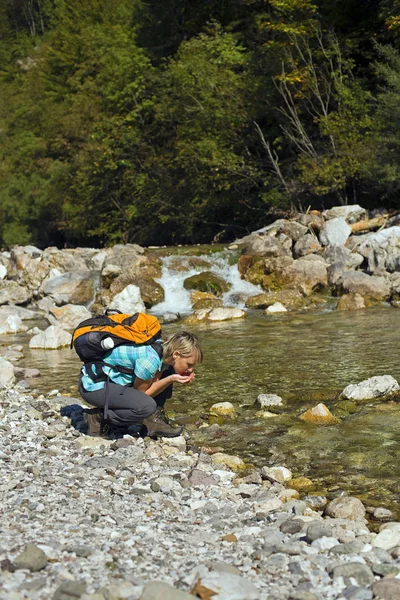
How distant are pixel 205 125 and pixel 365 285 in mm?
15474

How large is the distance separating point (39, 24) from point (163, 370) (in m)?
78.8

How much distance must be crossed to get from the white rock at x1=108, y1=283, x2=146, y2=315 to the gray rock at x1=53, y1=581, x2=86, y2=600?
50.3ft

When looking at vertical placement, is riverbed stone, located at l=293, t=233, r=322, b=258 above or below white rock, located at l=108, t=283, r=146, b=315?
above

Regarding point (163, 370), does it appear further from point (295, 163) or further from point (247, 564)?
point (295, 163)

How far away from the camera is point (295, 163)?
27719 mm

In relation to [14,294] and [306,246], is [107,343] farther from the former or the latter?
[14,294]

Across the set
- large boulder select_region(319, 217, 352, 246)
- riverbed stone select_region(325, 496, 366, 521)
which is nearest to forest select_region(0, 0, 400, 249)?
large boulder select_region(319, 217, 352, 246)

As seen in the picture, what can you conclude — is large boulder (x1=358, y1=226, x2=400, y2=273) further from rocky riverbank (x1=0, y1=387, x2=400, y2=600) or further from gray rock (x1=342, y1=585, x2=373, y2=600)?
gray rock (x1=342, y1=585, x2=373, y2=600)

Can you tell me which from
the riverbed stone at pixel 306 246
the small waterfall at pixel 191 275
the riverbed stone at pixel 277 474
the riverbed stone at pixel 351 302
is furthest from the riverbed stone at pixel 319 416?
the riverbed stone at pixel 306 246

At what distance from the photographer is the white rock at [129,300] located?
61.3ft

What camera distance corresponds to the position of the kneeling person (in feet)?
19.9

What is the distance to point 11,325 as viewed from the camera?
654 inches

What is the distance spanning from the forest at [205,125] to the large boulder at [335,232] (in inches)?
98.7

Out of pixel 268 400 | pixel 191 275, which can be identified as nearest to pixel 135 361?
pixel 268 400
